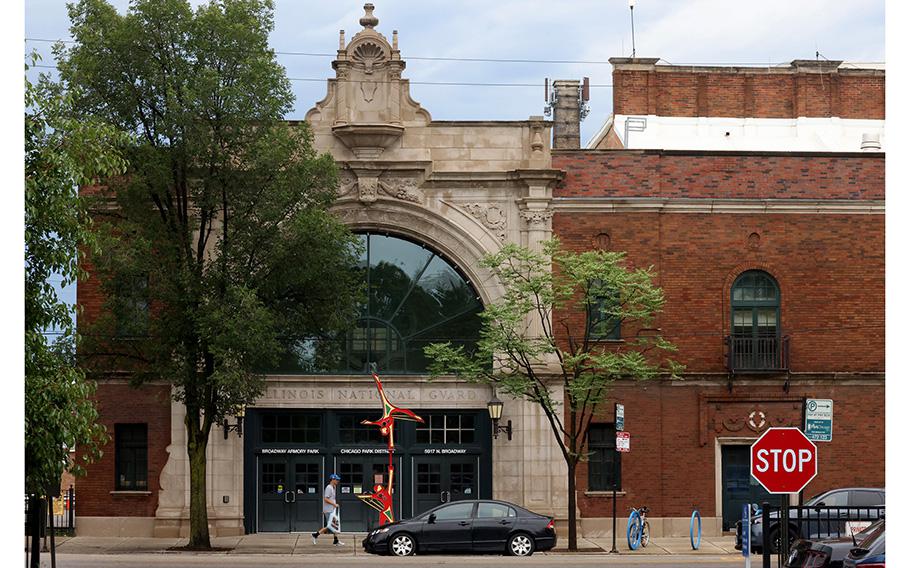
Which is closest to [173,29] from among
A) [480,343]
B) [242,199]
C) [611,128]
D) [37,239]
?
[242,199]

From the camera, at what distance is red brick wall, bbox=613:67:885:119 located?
49.6 meters

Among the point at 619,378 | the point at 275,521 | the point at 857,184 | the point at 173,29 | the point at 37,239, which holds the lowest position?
the point at 275,521

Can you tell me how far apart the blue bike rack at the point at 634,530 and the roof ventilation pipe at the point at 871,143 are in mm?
19088

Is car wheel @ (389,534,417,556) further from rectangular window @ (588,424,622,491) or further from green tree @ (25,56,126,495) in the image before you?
green tree @ (25,56,126,495)

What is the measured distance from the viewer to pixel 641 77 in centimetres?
4947

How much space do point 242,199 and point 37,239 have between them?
1538 centimetres

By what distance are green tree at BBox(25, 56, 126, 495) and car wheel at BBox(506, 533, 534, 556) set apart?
1415 cm

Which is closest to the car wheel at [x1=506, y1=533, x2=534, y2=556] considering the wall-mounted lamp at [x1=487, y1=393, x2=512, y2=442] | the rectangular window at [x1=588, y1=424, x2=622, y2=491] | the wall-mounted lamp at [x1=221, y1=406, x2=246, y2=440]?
the wall-mounted lamp at [x1=487, y1=393, x2=512, y2=442]

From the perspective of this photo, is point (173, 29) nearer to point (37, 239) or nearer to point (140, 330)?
point (140, 330)

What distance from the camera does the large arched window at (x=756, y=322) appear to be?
122 ft

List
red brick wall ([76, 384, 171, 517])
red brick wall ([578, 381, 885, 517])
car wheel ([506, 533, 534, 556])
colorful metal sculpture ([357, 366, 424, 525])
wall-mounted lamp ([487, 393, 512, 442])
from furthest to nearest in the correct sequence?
red brick wall ([578, 381, 885, 517]) < colorful metal sculpture ([357, 366, 424, 525]) < red brick wall ([76, 384, 171, 517]) < wall-mounted lamp ([487, 393, 512, 442]) < car wheel ([506, 533, 534, 556])

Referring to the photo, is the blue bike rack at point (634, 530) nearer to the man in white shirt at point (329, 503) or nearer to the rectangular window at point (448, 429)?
the rectangular window at point (448, 429)

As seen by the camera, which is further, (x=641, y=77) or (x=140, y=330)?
(x=641, y=77)

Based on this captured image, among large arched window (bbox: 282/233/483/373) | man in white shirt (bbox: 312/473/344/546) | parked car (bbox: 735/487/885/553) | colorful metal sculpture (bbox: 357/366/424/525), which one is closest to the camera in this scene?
parked car (bbox: 735/487/885/553)
